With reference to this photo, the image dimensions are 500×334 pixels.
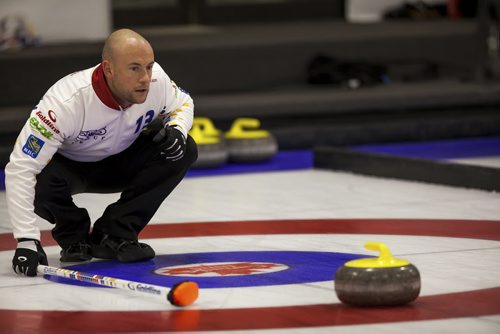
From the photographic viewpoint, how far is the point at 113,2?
10.5 m

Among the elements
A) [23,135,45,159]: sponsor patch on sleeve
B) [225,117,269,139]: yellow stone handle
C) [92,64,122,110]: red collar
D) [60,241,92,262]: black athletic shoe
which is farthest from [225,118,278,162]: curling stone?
[23,135,45,159]: sponsor patch on sleeve

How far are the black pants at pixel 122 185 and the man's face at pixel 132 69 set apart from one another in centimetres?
35

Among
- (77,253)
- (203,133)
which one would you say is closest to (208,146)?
(203,133)

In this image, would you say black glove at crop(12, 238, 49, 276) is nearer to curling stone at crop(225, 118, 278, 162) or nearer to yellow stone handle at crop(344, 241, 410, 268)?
yellow stone handle at crop(344, 241, 410, 268)

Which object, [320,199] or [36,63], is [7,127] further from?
[320,199]

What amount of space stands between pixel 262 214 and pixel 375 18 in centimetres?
616

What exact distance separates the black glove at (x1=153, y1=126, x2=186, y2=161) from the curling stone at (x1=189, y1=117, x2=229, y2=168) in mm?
2524

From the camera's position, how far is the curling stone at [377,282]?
3.18 meters

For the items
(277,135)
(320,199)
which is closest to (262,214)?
(320,199)

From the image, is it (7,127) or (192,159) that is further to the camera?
(7,127)

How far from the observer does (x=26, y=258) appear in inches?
151

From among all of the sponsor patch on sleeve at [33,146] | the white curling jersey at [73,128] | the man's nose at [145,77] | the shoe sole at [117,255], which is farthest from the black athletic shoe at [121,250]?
the man's nose at [145,77]

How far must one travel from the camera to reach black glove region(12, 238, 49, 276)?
385cm

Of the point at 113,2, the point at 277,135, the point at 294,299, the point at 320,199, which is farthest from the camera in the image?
the point at 113,2
